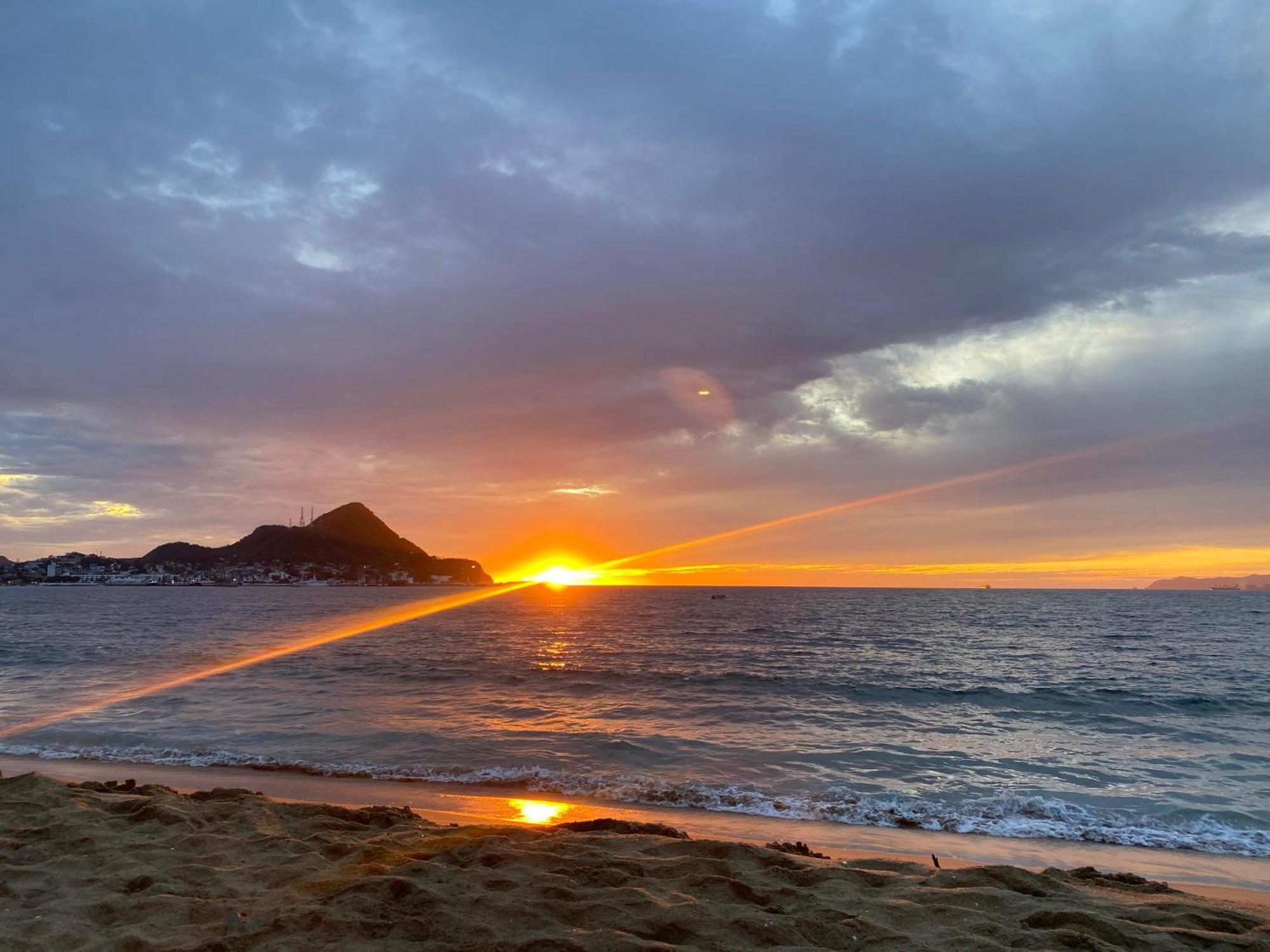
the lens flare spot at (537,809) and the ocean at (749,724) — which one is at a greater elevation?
the lens flare spot at (537,809)

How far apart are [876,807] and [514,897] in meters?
7.12

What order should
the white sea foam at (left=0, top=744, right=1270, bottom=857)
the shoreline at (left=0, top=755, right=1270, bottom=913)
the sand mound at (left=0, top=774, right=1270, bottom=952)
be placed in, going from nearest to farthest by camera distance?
the sand mound at (left=0, top=774, right=1270, bottom=952) < the shoreline at (left=0, top=755, right=1270, bottom=913) < the white sea foam at (left=0, top=744, right=1270, bottom=857)

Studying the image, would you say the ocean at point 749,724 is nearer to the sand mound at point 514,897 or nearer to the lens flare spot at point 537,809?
the lens flare spot at point 537,809

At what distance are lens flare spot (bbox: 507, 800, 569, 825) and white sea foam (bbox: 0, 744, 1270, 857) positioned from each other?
659 mm

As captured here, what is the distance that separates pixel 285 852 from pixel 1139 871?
1005 cm

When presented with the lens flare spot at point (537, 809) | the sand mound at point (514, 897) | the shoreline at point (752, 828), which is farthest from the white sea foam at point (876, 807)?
the sand mound at point (514, 897)

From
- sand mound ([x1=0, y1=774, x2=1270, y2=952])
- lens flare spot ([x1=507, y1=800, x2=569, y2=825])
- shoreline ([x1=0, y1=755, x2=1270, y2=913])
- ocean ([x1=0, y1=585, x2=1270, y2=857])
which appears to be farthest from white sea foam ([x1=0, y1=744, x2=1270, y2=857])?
sand mound ([x1=0, y1=774, x2=1270, y2=952])

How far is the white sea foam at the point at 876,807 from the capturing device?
10.1 meters

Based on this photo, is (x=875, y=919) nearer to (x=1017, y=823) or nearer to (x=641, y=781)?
(x=1017, y=823)

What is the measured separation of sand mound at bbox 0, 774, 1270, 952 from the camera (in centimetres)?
531

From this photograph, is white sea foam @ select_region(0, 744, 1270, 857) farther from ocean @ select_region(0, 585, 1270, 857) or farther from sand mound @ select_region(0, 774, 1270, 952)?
sand mound @ select_region(0, 774, 1270, 952)

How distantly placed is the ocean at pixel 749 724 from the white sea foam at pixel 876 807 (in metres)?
0.05

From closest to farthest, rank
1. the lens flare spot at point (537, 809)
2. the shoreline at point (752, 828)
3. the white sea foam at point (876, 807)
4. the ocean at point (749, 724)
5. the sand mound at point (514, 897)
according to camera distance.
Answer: the sand mound at point (514, 897) < the shoreline at point (752, 828) < the lens flare spot at point (537, 809) < the white sea foam at point (876, 807) < the ocean at point (749, 724)

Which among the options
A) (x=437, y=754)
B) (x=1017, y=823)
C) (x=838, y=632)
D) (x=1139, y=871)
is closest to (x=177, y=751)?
(x=437, y=754)
